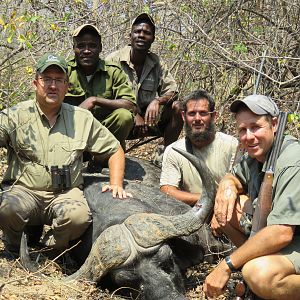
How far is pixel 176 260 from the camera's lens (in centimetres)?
538

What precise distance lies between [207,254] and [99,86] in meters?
2.68

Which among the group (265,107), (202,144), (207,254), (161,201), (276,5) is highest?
(276,5)

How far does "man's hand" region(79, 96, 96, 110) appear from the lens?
7.12 meters

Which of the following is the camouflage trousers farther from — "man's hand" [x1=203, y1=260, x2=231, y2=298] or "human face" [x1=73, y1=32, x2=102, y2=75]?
"human face" [x1=73, y1=32, x2=102, y2=75]

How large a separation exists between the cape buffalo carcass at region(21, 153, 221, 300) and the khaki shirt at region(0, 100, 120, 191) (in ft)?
1.53

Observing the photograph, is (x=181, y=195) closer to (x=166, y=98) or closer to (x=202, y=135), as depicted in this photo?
(x=202, y=135)

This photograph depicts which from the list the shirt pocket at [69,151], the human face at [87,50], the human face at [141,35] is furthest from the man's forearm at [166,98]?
the shirt pocket at [69,151]

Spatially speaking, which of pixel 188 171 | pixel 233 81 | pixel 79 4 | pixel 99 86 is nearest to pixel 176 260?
pixel 188 171

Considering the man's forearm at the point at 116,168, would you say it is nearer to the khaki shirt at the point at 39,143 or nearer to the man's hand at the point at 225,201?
the khaki shirt at the point at 39,143

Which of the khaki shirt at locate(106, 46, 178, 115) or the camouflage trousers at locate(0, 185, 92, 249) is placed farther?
the khaki shirt at locate(106, 46, 178, 115)

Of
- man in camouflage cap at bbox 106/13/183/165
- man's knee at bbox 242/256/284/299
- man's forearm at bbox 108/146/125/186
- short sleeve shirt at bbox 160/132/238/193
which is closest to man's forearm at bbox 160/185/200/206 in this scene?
short sleeve shirt at bbox 160/132/238/193

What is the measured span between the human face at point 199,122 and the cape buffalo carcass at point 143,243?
0.94m

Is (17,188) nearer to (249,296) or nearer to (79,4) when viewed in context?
(249,296)

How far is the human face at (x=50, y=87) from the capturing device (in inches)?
233
